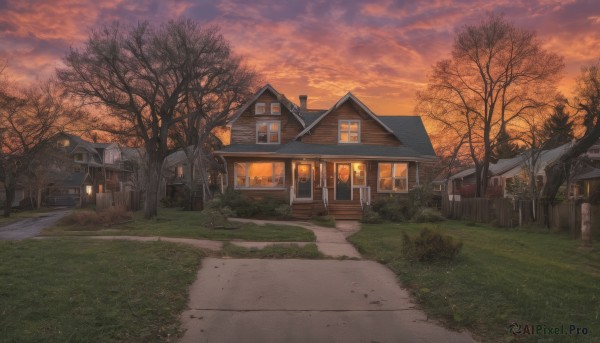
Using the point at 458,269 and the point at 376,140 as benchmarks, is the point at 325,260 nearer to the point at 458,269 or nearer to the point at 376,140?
the point at 458,269

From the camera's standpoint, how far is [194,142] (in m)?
41.7

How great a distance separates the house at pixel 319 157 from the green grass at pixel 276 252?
1224cm

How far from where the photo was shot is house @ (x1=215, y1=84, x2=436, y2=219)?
26.3m

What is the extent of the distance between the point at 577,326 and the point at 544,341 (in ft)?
2.64

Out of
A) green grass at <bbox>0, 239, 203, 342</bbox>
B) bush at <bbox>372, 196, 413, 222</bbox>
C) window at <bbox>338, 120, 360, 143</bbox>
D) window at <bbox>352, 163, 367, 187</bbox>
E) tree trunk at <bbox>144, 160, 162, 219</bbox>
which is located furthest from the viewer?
window at <bbox>338, 120, 360, 143</bbox>

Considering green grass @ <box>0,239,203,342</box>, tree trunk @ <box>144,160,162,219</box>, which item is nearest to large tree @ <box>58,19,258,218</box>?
tree trunk @ <box>144,160,162,219</box>

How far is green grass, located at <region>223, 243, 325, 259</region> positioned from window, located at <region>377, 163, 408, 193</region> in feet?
51.3

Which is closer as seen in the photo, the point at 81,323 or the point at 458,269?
the point at 81,323

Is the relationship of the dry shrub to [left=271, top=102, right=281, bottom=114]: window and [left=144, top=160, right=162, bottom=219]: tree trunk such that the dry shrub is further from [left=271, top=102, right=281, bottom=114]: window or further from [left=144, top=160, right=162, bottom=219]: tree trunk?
[left=271, top=102, right=281, bottom=114]: window

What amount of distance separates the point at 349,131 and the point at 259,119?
572cm

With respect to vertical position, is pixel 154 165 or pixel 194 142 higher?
pixel 194 142

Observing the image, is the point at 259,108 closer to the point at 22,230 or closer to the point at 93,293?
the point at 22,230

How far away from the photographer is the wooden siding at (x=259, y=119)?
29016mm

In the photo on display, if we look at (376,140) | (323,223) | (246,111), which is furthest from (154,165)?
(376,140)
